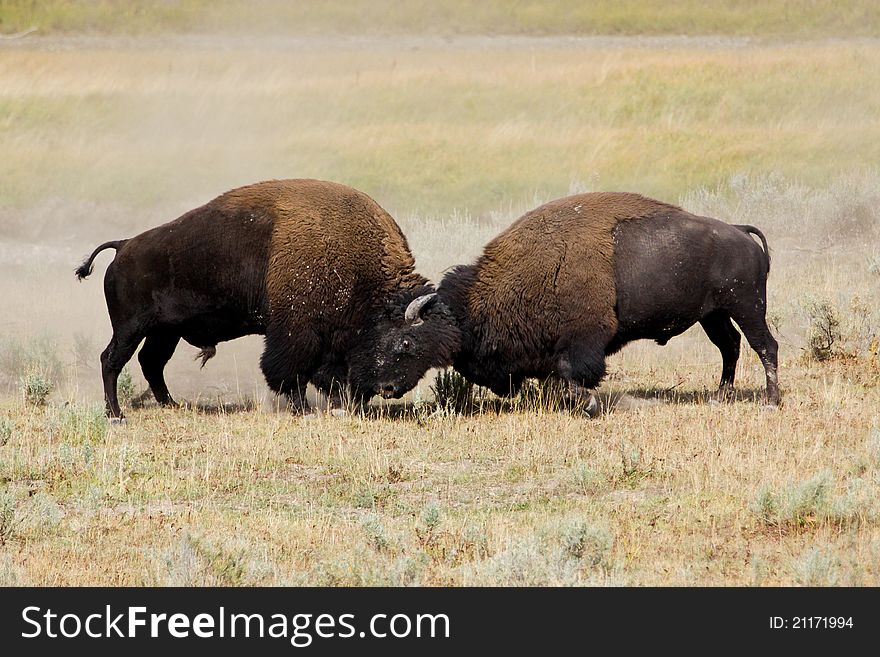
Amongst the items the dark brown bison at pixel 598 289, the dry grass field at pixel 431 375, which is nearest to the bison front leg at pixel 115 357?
the dry grass field at pixel 431 375

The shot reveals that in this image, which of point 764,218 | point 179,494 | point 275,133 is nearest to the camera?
point 179,494

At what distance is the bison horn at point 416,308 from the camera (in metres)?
11.0

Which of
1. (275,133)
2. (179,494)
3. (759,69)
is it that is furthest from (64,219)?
(759,69)

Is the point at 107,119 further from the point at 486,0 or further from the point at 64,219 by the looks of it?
the point at 486,0

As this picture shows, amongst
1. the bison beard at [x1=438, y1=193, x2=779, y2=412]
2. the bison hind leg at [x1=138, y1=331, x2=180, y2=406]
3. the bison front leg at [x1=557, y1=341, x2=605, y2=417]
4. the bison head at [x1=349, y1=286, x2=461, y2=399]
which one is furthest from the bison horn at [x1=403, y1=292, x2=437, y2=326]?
the bison hind leg at [x1=138, y1=331, x2=180, y2=406]

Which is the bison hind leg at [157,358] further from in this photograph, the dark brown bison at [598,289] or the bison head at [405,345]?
the dark brown bison at [598,289]

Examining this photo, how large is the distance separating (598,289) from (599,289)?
12mm

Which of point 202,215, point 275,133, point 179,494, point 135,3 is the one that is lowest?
point 179,494

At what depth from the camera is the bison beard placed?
10898 millimetres

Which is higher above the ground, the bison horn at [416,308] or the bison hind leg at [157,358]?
the bison horn at [416,308]

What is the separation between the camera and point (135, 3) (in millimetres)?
42719

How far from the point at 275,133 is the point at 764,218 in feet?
38.7

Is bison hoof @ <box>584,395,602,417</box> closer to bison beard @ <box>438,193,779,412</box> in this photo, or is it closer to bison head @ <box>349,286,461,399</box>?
bison beard @ <box>438,193,779,412</box>

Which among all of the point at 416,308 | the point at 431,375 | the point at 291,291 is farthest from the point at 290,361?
the point at 431,375
